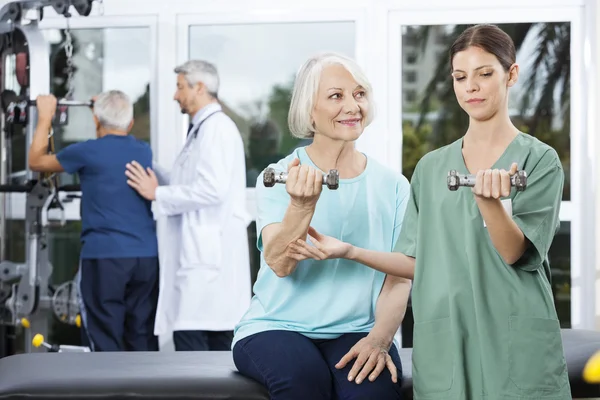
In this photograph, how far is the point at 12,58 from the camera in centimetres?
407

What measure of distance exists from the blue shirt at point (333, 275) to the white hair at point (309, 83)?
10 cm

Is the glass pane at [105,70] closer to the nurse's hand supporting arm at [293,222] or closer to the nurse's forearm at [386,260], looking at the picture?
the nurse's hand supporting arm at [293,222]

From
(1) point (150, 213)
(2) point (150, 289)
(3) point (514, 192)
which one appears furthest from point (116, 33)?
(3) point (514, 192)

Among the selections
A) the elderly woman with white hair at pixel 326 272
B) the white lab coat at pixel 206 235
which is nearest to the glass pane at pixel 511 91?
the white lab coat at pixel 206 235

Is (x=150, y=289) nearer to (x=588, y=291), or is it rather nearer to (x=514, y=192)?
(x=588, y=291)

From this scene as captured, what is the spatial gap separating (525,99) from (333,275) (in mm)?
2650

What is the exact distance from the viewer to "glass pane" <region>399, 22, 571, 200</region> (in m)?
4.23

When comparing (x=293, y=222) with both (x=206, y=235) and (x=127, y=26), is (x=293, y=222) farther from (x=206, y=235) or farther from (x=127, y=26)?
(x=127, y=26)

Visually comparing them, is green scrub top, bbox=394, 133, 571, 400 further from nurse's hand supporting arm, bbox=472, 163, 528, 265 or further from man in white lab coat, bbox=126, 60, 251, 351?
man in white lab coat, bbox=126, 60, 251, 351

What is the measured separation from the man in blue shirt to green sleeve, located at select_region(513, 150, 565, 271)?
7.81ft

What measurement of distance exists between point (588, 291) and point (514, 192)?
276 cm

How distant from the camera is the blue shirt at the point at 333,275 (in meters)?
1.89

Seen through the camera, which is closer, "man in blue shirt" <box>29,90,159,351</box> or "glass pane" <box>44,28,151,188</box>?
"man in blue shirt" <box>29,90,159,351</box>

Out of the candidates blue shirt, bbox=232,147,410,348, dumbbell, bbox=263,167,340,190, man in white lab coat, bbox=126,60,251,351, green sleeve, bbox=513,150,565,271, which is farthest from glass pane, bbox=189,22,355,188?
green sleeve, bbox=513,150,565,271
